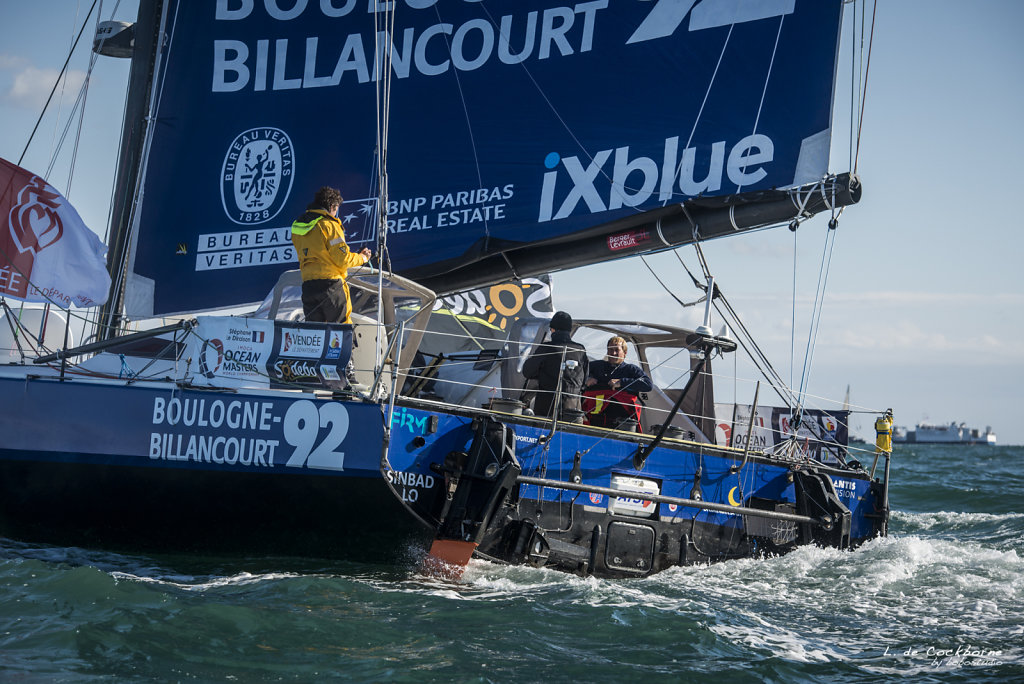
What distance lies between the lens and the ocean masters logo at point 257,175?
9094mm

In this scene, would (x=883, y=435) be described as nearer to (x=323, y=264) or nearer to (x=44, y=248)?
(x=323, y=264)

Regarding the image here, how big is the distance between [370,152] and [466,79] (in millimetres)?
1052

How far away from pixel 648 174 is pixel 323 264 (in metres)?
2.72

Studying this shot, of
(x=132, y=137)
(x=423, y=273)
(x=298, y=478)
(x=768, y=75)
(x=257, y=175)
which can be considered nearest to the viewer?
(x=298, y=478)

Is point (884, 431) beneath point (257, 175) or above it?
beneath

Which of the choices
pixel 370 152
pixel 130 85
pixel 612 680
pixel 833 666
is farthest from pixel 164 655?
pixel 130 85

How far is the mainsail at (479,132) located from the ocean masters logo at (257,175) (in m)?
0.02

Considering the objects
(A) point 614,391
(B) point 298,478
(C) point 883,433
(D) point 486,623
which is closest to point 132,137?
(B) point 298,478

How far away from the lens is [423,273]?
8492mm

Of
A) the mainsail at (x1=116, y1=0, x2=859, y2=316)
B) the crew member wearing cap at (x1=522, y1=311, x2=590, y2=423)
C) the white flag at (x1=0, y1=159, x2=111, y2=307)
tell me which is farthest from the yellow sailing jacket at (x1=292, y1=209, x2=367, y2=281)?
the white flag at (x1=0, y1=159, x2=111, y2=307)

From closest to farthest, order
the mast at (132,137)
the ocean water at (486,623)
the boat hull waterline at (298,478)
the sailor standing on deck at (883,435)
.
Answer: the ocean water at (486,623)
the boat hull waterline at (298,478)
the sailor standing on deck at (883,435)
the mast at (132,137)

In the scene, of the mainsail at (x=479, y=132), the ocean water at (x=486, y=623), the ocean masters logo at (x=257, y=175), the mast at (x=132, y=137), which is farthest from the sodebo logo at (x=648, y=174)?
the mast at (x=132, y=137)

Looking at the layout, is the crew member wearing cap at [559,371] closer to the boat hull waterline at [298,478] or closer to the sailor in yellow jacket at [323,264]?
the boat hull waterline at [298,478]

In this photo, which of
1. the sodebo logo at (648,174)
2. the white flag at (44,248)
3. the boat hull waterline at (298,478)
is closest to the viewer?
the boat hull waterline at (298,478)
